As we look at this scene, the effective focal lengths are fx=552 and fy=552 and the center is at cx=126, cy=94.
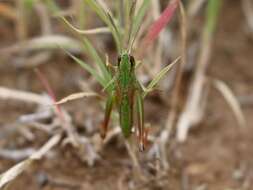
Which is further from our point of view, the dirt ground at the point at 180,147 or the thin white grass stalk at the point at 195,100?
the thin white grass stalk at the point at 195,100

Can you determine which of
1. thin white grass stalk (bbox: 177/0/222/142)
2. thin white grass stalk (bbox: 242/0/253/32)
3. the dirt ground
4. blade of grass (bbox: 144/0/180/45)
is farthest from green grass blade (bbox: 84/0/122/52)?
thin white grass stalk (bbox: 242/0/253/32)

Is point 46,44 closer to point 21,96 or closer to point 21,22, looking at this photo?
point 21,22

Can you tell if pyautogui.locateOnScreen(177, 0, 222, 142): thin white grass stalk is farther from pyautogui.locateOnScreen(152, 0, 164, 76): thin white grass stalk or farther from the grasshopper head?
the grasshopper head

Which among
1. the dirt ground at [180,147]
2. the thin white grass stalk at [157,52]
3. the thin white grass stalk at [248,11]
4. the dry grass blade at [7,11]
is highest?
the dry grass blade at [7,11]

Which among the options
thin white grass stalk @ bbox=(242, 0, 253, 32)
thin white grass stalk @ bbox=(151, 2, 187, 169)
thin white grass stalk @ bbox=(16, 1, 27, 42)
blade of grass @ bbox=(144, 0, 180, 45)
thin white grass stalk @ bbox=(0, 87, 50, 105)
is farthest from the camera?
thin white grass stalk @ bbox=(242, 0, 253, 32)

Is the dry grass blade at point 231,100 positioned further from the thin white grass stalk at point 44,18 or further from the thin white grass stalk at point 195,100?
the thin white grass stalk at point 44,18

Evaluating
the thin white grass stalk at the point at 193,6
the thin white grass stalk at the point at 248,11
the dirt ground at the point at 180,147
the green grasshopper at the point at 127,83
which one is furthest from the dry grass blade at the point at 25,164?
the thin white grass stalk at the point at 248,11
